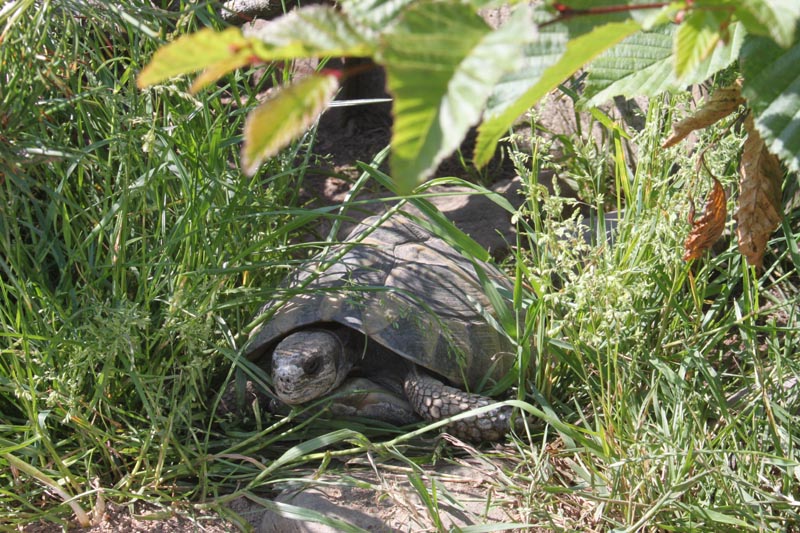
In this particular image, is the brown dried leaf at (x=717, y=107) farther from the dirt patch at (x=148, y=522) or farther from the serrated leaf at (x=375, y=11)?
the dirt patch at (x=148, y=522)

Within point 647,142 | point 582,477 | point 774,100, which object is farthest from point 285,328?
point 774,100

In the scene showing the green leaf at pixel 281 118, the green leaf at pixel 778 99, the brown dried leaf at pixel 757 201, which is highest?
the green leaf at pixel 281 118

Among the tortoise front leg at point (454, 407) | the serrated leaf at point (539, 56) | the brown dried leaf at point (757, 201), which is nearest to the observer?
the serrated leaf at point (539, 56)

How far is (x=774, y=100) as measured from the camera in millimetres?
881

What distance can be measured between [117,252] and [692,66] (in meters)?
1.73

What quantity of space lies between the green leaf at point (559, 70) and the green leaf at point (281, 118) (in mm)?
185

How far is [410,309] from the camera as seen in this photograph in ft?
7.64

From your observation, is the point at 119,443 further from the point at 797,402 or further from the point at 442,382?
the point at 797,402

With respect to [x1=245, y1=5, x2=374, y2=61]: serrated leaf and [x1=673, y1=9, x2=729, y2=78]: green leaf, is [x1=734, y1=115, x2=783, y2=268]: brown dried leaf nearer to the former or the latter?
[x1=673, y1=9, x2=729, y2=78]: green leaf

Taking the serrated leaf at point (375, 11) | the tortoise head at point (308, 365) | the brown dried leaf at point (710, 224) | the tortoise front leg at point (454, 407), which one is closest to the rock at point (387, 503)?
the tortoise front leg at point (454, 407)

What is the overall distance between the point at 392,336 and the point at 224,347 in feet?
1.64

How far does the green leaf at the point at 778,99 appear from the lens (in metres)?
0.87

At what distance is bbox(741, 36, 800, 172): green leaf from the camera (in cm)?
87

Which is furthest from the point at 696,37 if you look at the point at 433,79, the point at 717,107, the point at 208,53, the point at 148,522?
the point at 148,522
